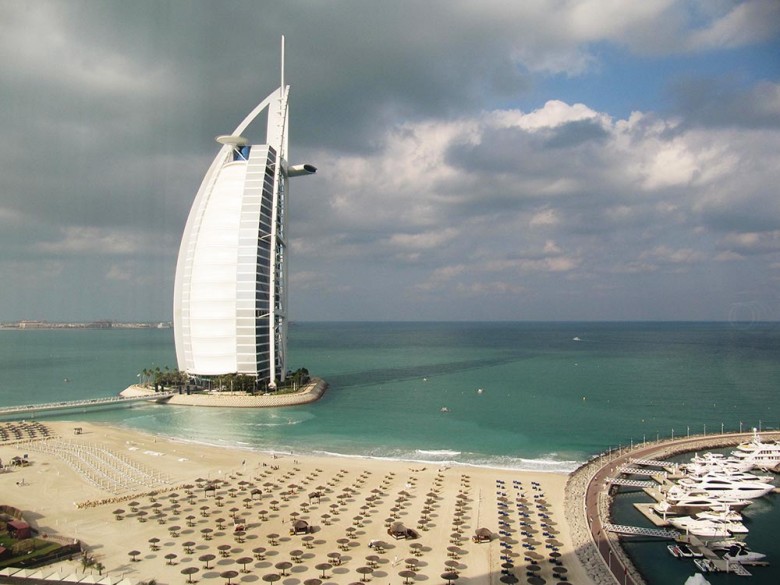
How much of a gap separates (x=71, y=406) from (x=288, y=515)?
172ft

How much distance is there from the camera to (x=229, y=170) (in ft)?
288

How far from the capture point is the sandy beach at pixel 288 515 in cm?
2594

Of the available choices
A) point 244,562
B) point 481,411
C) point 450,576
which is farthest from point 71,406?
point 450,576

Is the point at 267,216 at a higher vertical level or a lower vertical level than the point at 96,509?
higher

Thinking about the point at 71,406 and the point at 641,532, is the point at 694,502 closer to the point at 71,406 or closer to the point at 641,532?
the point at 641,532

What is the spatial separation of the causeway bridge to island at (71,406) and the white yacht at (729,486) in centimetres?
6431

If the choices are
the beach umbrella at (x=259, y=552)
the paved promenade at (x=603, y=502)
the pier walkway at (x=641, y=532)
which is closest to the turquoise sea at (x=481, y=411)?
the pier walkway at (x=641, y=532)

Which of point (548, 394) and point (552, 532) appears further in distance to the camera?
point (548, 394)

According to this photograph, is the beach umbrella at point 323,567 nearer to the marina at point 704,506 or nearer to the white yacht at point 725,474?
the marina at point 704,506

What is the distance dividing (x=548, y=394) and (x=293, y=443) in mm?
47295

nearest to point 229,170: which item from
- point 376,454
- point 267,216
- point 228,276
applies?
point 267,216

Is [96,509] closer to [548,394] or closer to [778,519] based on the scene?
[778,519]

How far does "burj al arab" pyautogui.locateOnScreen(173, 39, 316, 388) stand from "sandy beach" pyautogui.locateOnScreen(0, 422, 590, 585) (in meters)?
31.5

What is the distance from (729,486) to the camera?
1499 inches
